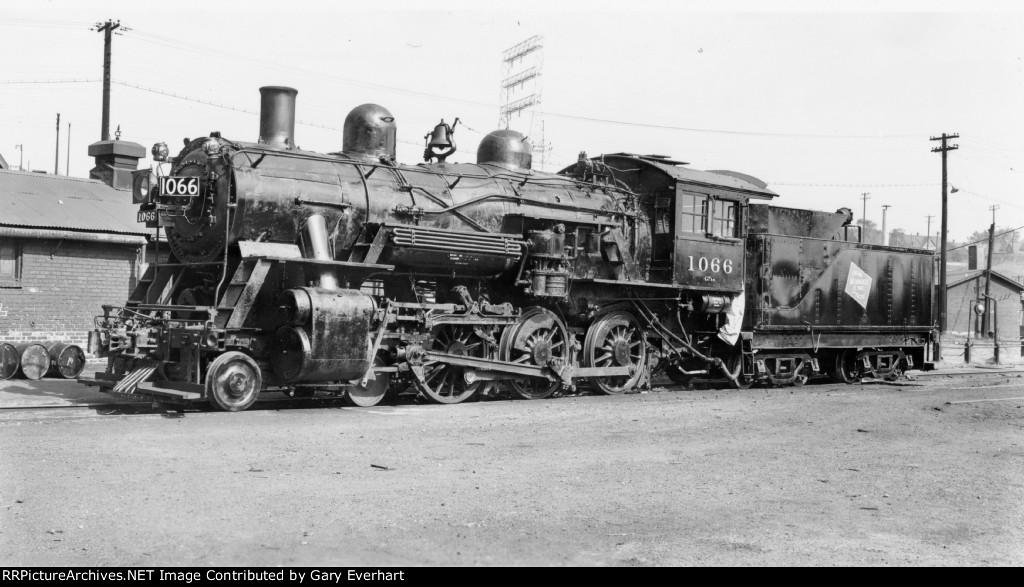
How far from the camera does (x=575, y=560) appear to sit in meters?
4.71

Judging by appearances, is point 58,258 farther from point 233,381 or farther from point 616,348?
point 616,348

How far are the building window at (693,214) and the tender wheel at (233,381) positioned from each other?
279 inches

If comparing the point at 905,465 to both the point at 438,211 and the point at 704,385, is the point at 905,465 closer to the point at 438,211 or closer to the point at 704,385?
the point at 438,211

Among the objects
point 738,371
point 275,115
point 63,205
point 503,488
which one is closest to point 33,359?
point 63,205

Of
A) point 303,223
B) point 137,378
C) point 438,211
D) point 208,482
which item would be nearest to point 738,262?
point 438,211

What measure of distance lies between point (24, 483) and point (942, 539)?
5.82 metres

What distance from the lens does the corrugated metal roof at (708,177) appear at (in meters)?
14.4

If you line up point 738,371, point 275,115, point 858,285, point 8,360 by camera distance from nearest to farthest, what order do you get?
point 275,115 → point 8,360 → point 738,371 → point 858,285

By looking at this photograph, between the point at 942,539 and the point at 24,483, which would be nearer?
the point at 942,539

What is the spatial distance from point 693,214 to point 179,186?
769 centimetres

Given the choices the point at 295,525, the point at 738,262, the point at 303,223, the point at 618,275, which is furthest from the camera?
the point at 738,262

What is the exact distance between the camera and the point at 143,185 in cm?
1190

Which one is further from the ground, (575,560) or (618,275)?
(618,275)

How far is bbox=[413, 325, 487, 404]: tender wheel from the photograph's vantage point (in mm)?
12008
